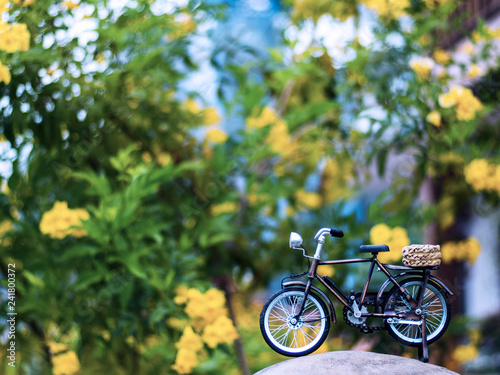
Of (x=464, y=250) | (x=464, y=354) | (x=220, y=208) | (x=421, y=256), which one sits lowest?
(x=464, y=354)

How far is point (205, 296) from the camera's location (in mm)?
1676

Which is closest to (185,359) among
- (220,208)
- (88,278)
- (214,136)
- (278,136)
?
(88,278)

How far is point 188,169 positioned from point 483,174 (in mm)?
1254

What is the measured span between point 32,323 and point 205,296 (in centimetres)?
95

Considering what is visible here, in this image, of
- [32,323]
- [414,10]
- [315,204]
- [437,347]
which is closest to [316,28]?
[414,10]

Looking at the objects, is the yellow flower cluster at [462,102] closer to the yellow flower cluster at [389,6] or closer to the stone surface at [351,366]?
the yellow flower cluster at [389,6]

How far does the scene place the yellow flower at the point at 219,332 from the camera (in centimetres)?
163

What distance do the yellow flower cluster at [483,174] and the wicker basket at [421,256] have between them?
3.49 ft

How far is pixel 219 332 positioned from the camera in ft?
5.33

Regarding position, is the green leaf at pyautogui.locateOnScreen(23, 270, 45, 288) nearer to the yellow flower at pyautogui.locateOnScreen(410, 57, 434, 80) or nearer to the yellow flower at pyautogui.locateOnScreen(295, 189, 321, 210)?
the yellow flower at pyautogui.locateOnScreen(295, 189, 321, 210)

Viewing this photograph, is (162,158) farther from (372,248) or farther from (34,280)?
(372,248)

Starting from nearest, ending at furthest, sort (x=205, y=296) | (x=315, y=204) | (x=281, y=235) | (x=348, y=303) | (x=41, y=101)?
(x=348, y=303) < (x=205, y=296) < (x=41, y=101) < (x=281, y=235) < (x=315, y=204)

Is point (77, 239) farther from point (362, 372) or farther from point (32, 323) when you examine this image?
point (362, 372)

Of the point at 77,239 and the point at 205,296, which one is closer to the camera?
the point at 205,296
